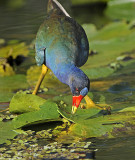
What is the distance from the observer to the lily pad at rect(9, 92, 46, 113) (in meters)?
3.91

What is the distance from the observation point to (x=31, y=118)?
3668mm

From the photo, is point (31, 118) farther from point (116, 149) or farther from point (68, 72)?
point (116, 149)

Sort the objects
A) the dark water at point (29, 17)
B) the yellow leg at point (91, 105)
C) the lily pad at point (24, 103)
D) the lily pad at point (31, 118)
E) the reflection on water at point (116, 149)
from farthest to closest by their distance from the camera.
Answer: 1. the dark water at point (29, 17)
2. the yellow leg at point (91, 105)
3. the lily pad at point (24, 103)
4. the lily pad at point (31, 118)
5. the reflection on water at point (116, 149)

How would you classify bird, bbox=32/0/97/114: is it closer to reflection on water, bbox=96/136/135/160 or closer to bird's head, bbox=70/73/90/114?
bird's head, bbox=70/73/90/114

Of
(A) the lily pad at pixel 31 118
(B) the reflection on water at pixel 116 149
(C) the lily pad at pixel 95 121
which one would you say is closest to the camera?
(B) the reflection on water at pixel 116 149

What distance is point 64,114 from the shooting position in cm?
361

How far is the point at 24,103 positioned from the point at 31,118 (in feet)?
0.95

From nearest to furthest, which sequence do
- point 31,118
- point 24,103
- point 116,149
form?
point 116,149
point 31,118
point 24,103

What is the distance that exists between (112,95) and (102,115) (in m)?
0.72

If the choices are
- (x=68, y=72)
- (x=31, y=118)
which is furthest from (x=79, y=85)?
(x=31, y=118)

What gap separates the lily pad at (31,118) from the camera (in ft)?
11.9

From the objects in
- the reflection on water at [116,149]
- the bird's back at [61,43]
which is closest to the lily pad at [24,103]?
the bird's back at [61,43]

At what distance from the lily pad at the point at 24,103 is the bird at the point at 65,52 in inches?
12.0

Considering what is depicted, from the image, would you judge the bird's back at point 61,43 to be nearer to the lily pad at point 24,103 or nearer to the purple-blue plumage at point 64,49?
the purple-blue plumage at point 64,49
